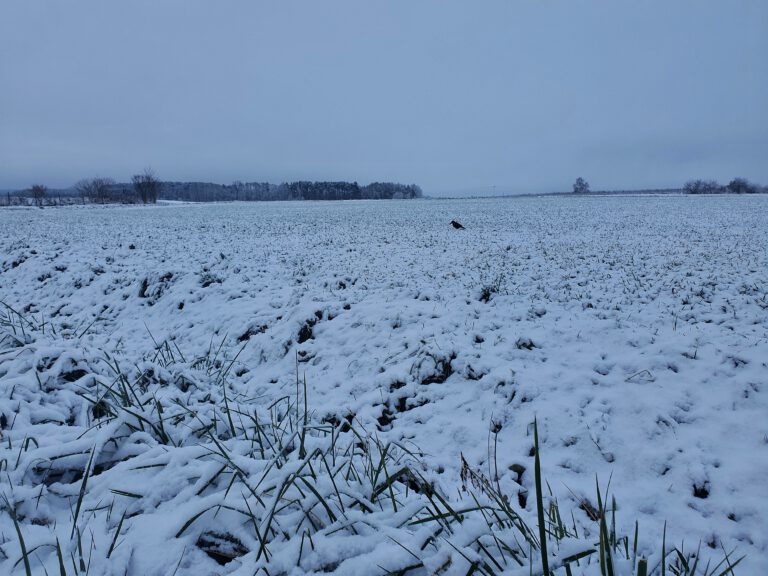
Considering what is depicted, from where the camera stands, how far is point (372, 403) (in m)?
4.77

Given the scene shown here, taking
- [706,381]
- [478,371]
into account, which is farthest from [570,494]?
[706,381]

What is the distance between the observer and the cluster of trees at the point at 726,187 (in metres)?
79.6

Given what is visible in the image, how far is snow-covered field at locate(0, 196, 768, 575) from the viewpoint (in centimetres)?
158

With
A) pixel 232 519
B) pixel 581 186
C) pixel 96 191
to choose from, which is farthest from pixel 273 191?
pixel 232 519

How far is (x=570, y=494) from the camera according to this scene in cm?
322

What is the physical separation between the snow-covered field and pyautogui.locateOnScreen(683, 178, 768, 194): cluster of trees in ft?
308

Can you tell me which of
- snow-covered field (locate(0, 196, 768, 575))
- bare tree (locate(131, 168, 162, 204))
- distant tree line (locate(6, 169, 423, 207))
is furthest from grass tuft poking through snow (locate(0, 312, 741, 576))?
distant tree line (locate(6, 169, 423, 207))

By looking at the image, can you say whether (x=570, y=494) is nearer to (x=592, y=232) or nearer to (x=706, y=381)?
(x=706, y=381)

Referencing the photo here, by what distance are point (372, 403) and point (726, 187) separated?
115m

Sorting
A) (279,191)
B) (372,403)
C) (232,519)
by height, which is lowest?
(372,403)

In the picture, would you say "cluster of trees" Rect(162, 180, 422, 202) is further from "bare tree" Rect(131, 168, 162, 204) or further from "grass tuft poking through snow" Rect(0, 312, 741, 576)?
"grass tuft poking through snow" Rect(0, 312, 741, 576)

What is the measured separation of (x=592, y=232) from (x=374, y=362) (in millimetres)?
14259

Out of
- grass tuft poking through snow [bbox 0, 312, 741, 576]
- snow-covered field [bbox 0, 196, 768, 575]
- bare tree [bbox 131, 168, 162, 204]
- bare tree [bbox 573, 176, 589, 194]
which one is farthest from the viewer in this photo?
bare tree [bbox 573, 176, 589, 194]

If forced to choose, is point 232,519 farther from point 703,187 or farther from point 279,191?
point 279,191
